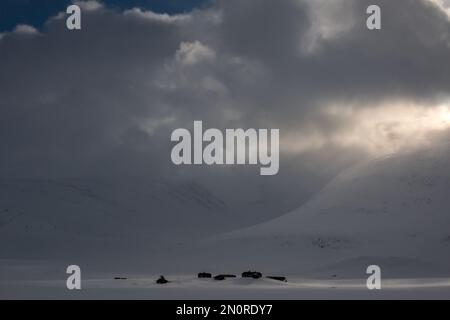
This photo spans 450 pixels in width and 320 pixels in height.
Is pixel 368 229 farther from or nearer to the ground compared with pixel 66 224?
nearer to the ground

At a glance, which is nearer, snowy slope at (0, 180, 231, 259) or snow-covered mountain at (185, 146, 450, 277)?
snow-covered mountain at (185, 146, 450, 277)

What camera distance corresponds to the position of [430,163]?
314 feet

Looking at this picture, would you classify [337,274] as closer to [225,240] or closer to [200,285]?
[200,285]

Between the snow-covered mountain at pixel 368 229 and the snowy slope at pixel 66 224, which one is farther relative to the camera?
the snowy slope at pixel 66 224

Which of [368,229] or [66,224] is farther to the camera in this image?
[66,224]
